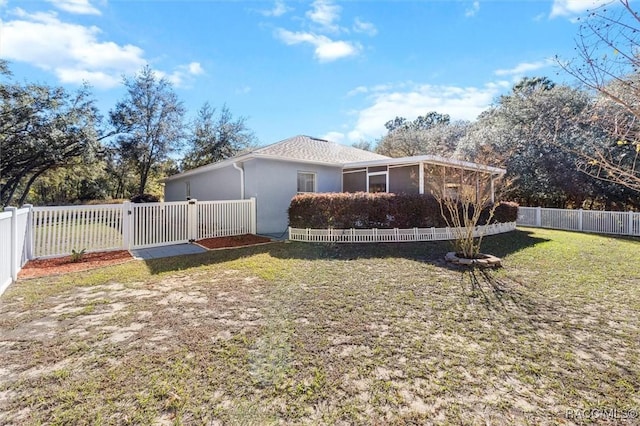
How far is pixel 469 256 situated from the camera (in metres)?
6.84

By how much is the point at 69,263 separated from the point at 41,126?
11879 mm

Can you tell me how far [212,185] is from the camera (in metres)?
14.6

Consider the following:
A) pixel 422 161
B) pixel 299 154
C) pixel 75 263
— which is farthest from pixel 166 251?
pixel 422 161

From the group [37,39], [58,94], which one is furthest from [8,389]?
[58,94]

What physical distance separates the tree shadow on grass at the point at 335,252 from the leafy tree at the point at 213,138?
17.9 meters

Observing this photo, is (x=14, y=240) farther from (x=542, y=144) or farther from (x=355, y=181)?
(x=542, y=144)

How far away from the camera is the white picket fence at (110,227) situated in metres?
5.59

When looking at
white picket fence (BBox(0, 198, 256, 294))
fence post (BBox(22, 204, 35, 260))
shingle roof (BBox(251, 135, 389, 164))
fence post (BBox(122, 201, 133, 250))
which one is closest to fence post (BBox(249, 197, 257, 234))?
white picket fence (BBox(0, 198, 256, 294))

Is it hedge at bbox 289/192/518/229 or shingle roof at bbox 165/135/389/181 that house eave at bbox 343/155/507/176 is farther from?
hedge at bbox 289/192/518/229

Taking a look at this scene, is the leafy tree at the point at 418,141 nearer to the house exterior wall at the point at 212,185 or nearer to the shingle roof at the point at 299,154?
the shingle roof at the point at 299,154

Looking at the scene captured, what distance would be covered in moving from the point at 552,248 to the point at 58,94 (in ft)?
73.0

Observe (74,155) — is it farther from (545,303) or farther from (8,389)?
(545,303)

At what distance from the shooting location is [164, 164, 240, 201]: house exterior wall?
1256 centimetres

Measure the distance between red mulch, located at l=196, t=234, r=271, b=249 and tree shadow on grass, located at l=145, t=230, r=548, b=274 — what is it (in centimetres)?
Answer: 67
